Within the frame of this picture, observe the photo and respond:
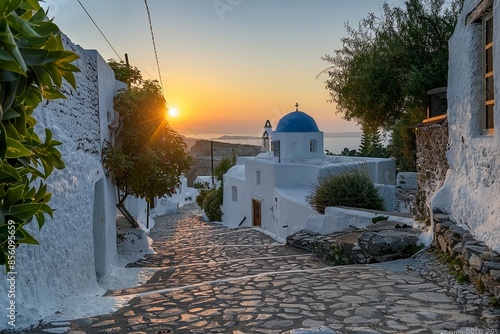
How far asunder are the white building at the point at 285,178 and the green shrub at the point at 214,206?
3.08ft

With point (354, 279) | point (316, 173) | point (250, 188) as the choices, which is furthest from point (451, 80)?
point (250, 188)

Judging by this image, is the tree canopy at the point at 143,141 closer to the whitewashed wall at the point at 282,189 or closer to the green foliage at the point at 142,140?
the green foliage at the point at 142,140

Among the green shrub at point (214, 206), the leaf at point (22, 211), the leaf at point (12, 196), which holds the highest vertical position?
the leaf at point (12, 196)

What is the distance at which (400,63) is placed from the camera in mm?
11656

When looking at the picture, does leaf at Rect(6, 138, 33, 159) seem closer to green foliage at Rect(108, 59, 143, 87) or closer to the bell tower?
green foliage at Rect(108, 59, 143, 87)

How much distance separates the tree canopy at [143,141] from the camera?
891 cm

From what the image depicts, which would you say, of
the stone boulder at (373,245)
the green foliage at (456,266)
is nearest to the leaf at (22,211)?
the green foliage at (456,266)

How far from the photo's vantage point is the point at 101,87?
8031 mm

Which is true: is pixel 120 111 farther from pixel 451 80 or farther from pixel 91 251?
pixel 451 80

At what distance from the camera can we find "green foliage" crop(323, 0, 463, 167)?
10953 millimetres

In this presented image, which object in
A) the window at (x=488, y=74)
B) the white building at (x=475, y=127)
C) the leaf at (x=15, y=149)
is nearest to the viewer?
the leaf at (x=15, y=149)

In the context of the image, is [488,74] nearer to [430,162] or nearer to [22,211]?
[430,162]

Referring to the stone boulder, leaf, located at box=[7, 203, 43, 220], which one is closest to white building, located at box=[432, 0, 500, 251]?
the stone boulder

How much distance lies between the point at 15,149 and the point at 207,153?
81901 millimetres
